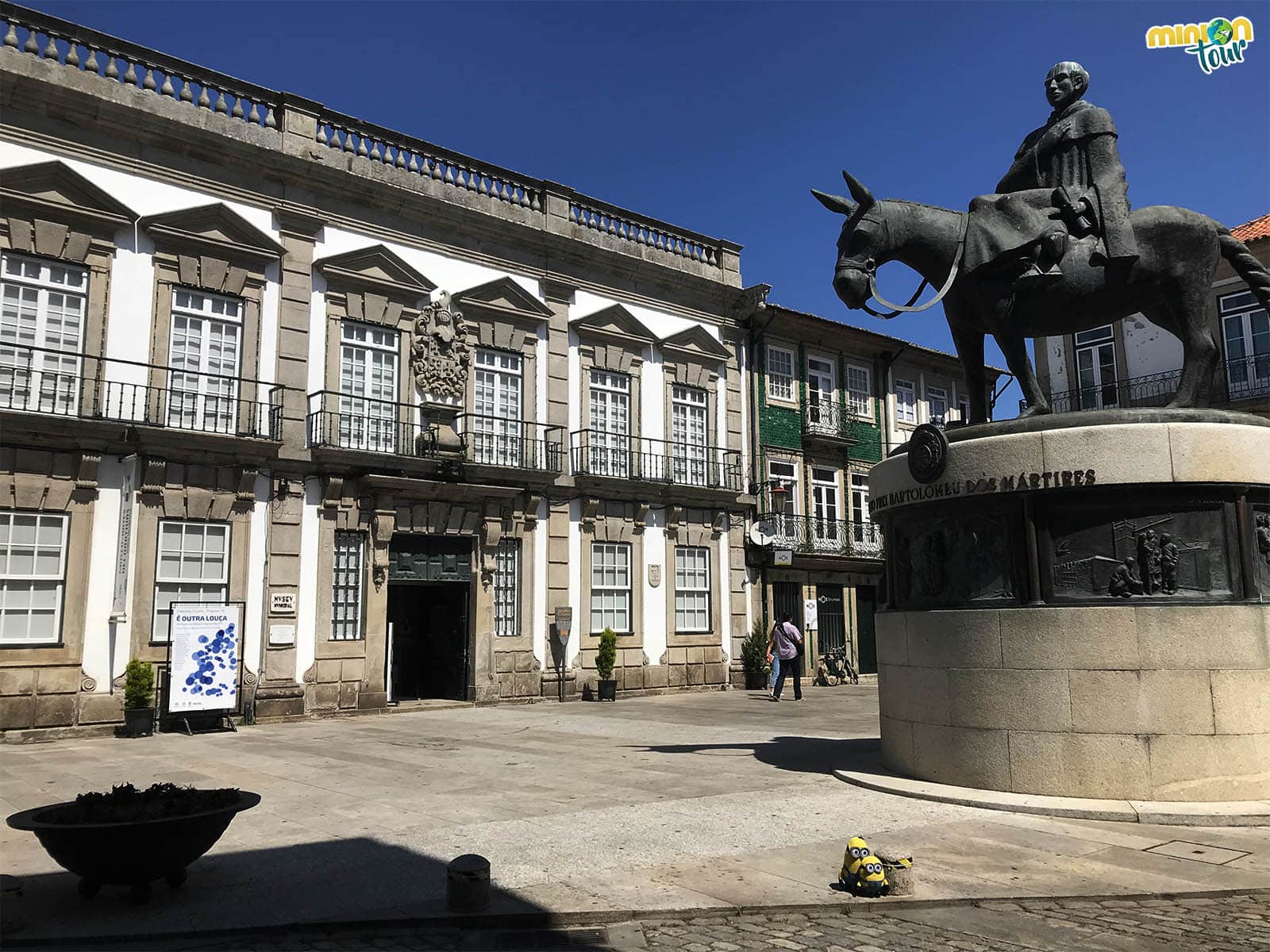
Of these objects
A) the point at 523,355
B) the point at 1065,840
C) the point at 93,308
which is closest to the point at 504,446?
the point at 523,355

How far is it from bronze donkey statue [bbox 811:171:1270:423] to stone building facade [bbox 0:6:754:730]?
38.7ft

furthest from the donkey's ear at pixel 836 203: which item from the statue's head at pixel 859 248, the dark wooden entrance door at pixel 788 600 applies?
the dark wooden entrance door at pixel 788 600

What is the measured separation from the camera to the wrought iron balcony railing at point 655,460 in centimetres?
2256

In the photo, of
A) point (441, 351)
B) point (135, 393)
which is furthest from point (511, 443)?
point (135, 393)

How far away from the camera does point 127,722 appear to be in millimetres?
14844

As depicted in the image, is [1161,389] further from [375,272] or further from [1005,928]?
[1005,928]

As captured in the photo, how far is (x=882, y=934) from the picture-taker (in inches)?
199

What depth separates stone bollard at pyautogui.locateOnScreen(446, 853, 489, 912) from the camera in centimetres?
518

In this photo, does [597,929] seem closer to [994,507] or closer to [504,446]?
[994,507]

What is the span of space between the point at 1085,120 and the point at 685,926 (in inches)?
314

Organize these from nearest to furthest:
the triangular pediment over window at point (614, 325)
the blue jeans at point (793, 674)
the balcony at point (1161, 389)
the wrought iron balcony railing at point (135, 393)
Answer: the wrought iron balcony railing at point (135, 393)
the blue jeans at point (793, 674)
the triangular pediment over window at point (614, 325)
the balcony at point (1161, 389)

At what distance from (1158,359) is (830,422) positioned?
963cm

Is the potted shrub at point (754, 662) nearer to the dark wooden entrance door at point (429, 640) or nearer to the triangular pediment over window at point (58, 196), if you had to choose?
the dark wooden entrance door at point (429, 640)

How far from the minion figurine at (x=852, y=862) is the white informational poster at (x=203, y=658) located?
1229 cm
